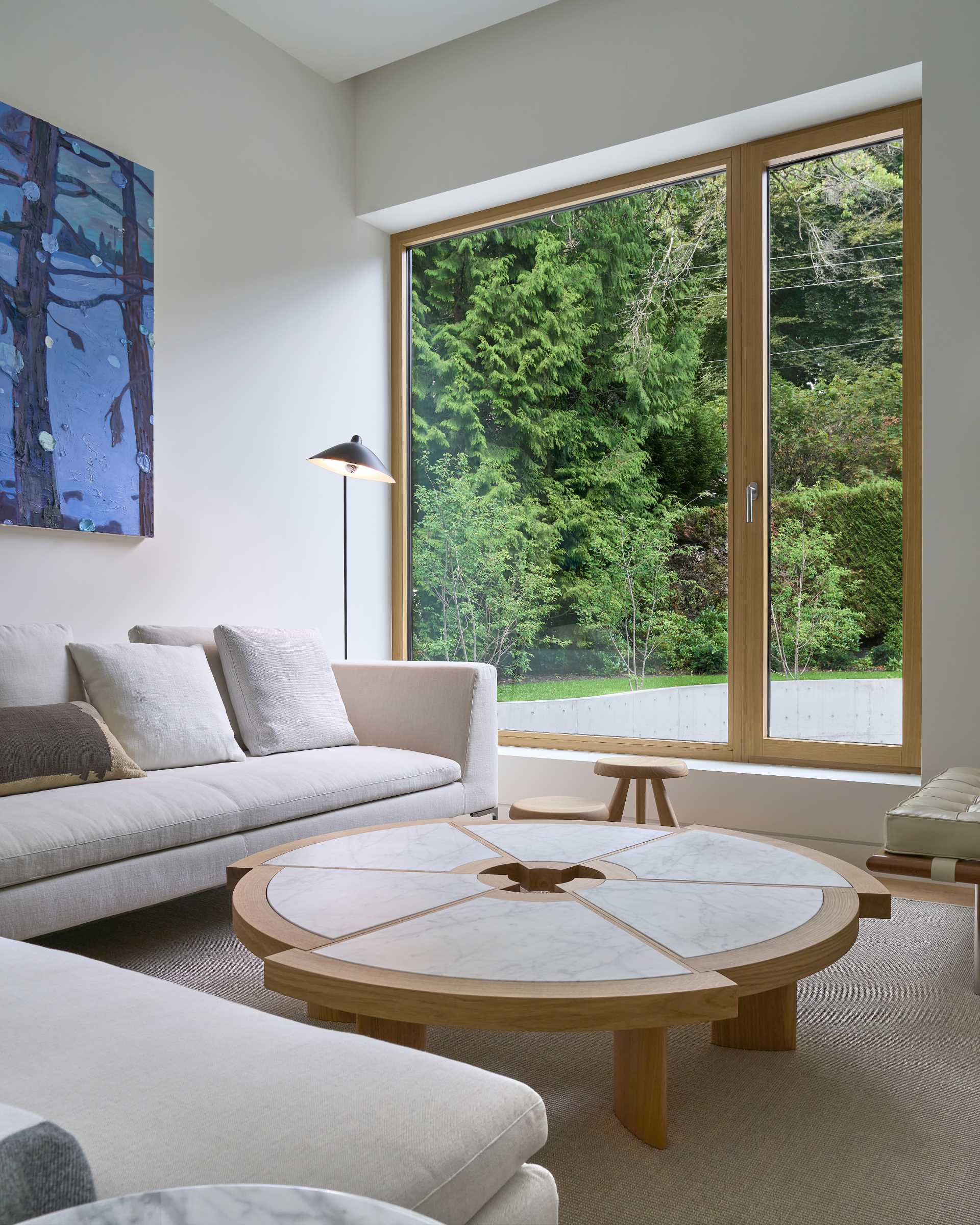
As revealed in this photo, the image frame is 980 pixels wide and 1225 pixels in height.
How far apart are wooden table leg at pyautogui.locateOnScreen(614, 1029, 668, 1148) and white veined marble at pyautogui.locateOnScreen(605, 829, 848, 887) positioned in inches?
14.6

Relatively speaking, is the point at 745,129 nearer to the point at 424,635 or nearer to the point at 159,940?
the point at 424,635

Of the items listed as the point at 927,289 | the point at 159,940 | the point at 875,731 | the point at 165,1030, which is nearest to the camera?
the point at 165,1030

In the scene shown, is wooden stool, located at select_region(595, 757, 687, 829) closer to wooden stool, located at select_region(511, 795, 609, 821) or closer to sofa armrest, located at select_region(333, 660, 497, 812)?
wooden stool, located at select_region(511, 795, 609, 821)

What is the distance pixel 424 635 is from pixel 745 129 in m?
2.62

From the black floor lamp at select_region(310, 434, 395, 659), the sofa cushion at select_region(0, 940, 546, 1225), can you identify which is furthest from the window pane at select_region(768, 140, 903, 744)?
the sofa cushion at select_region(0, 940, 546, 1225)

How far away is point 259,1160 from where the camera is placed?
2.53ft

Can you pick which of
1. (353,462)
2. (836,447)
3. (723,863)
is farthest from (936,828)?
(353,462)

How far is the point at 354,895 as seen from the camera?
5.85 feet

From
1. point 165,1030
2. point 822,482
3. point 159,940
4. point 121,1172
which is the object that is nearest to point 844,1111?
point 165,1030

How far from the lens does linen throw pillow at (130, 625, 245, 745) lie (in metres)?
3.33

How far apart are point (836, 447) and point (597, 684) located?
55.6 inches

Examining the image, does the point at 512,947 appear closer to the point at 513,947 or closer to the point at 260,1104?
the point at 513,947

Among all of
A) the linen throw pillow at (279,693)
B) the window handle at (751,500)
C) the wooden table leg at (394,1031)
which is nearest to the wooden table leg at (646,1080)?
the wooden table leg at (394,1031)

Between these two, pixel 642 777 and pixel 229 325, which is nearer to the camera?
pixel 642 777
